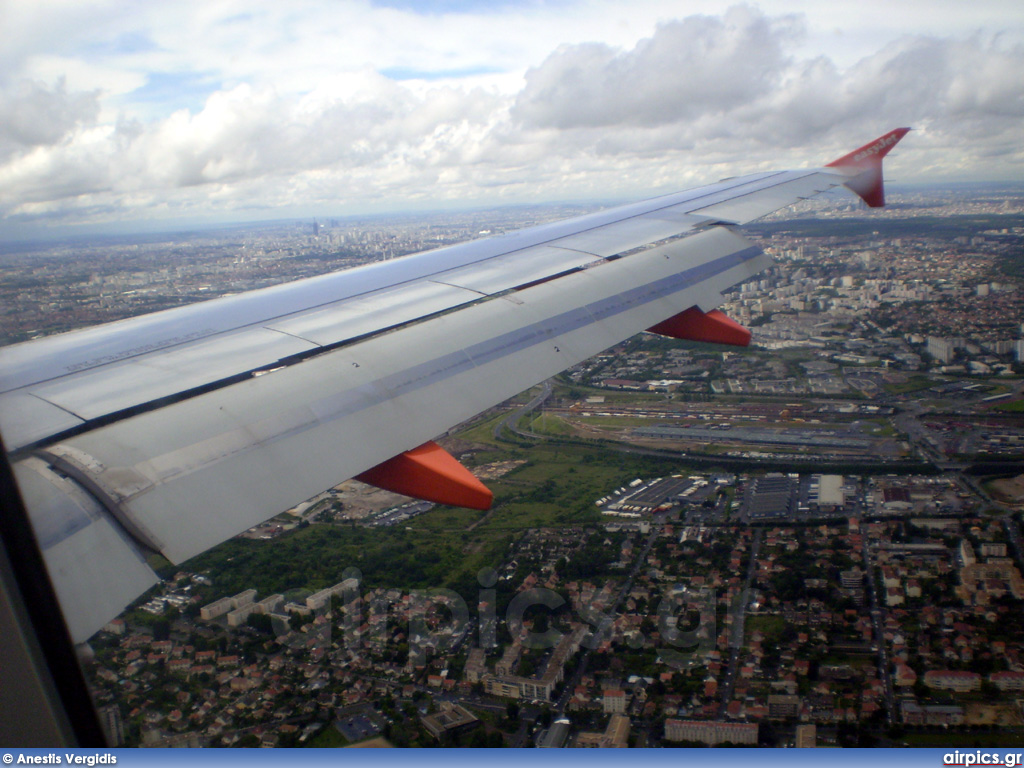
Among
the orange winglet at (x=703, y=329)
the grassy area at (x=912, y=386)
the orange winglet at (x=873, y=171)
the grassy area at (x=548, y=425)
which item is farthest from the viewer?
the grassy area at (x=912, y=386)

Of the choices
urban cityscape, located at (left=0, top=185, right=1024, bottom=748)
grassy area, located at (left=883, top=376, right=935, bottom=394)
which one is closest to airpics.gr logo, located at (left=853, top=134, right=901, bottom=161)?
urban cityscape, located at (left=0, top=185, right=1024, bottom=748)

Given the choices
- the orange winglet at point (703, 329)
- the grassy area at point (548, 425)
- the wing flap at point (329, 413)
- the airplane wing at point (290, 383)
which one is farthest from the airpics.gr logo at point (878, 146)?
the grassy area at point (548, 425)

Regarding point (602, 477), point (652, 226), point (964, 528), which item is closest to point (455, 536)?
point (602, 477)

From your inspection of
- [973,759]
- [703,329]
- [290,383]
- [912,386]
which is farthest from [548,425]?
[912,386]

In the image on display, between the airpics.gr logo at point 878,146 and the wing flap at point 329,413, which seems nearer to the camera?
the wing flap at point 329,413

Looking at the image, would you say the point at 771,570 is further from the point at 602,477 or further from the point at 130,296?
the point at 130,296

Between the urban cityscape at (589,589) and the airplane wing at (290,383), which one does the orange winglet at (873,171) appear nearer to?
the airplane wing at (290,383)

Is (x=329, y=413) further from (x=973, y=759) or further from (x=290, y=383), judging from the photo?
(x=973, y=759)

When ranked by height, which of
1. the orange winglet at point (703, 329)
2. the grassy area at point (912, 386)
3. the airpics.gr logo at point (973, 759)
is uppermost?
the orange winglet at point (703, 329)

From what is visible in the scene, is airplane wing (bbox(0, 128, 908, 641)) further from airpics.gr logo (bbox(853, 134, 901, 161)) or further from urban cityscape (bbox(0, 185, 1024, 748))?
airpics.gr logo (bbox(853, 134, 901, 161))
